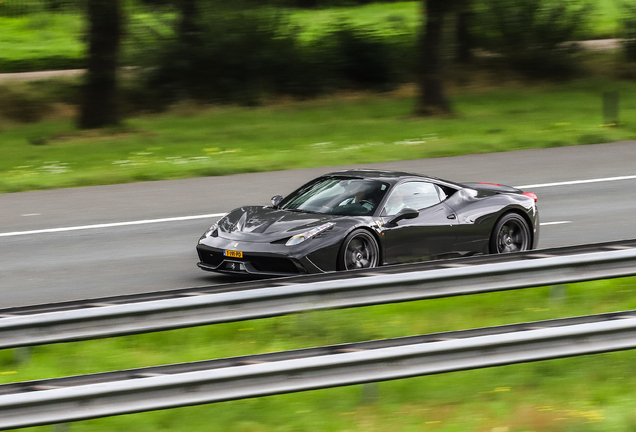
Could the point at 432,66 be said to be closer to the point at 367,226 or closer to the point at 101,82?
the point at 101,82

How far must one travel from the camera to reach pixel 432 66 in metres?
26.4

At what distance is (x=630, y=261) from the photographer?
23.6ft

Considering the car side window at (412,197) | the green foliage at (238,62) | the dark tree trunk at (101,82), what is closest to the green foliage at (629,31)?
the green foliage at (238,62)

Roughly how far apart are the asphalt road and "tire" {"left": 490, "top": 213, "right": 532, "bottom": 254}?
87cm

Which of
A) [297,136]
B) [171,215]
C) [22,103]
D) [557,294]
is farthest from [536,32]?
[557,294]

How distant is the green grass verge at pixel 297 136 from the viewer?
753 inches

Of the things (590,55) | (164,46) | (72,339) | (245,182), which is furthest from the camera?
(590,55)

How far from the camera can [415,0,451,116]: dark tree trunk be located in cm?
2625

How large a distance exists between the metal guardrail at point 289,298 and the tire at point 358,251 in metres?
2.62

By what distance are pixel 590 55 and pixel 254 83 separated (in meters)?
12.4

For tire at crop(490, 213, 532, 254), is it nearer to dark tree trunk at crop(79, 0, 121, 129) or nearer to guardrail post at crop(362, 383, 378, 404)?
guardrail post at crop(362, 383, 378, 404)

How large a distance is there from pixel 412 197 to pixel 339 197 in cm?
82

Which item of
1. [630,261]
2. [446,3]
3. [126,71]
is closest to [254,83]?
[126,71]

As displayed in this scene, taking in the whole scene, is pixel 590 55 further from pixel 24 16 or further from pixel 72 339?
pixel 72 339
